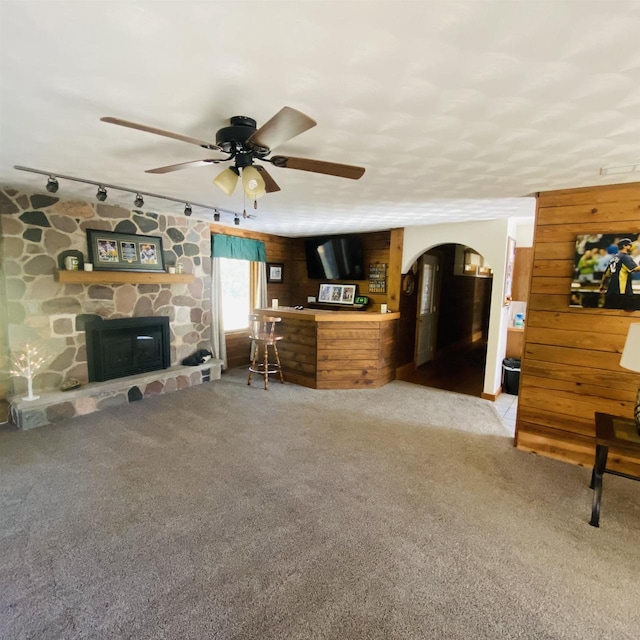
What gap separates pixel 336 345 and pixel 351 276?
5.00 ft

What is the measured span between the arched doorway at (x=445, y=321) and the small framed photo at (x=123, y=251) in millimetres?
3534

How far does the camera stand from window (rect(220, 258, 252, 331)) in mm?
5660

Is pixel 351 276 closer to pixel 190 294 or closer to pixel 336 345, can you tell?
pixel 336 345

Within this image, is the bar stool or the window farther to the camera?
the window

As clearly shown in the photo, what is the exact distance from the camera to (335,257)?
19.3 feet

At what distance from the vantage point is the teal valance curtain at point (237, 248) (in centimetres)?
521

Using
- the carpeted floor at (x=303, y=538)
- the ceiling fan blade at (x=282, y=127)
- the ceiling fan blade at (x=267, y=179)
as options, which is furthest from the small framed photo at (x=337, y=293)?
the ceiling fan blade at (x=282, y=127)

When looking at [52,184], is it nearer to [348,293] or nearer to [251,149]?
[251,149]

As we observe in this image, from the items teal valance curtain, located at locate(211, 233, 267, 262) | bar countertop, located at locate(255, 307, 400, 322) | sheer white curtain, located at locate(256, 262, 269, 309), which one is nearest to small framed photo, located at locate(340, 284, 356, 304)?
bar countertop, located at locate(255, 307, 400, 322)

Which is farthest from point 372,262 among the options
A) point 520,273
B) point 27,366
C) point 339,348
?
point 27,366

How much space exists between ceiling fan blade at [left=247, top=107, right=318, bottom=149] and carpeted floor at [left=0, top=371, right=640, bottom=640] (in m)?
2.11

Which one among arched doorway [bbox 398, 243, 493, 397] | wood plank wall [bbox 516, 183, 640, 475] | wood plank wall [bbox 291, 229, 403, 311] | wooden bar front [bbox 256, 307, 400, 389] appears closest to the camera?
wood plank wall [bbox 516, 183, 640, 475]

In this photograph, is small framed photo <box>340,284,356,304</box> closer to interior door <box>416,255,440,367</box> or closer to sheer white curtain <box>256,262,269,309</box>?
interior door <box>416,255,440,367</box>

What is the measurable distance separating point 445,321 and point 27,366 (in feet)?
21.1
